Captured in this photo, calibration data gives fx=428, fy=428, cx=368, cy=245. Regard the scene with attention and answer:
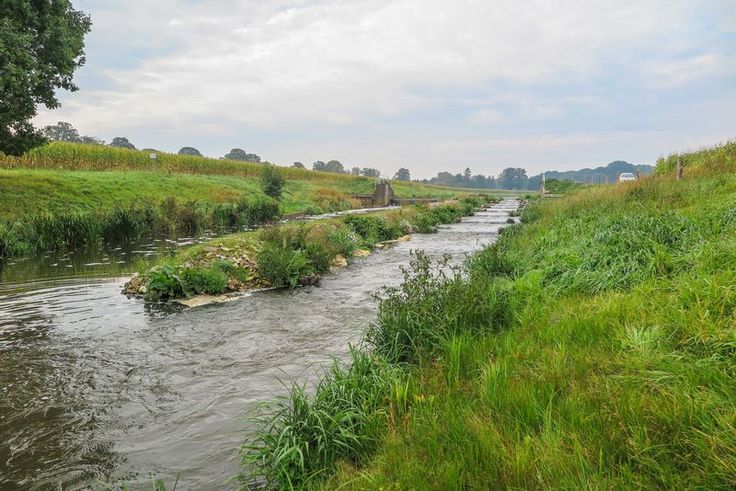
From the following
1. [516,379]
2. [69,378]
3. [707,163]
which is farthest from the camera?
[707,163]

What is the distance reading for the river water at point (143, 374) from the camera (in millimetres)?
4414

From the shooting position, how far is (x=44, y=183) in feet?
90.7

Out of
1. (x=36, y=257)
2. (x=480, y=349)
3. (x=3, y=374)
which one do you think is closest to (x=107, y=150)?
(x=36, y=257)

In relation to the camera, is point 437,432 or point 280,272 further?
point 280,272

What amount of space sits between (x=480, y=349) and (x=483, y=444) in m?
2.26

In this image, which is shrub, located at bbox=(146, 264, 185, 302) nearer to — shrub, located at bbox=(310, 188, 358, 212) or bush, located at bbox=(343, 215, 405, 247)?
bush, located at bbox=(343, 215, 405, 247)

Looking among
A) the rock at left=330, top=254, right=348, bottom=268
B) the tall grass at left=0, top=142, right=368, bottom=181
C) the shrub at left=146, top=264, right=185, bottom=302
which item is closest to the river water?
the shrub at left=146, top=264, right=185, bottom=302

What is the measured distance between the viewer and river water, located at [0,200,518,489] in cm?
441

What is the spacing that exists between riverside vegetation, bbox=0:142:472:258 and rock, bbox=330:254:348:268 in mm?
11892

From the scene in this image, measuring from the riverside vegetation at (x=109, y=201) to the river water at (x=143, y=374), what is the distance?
8.02 metres

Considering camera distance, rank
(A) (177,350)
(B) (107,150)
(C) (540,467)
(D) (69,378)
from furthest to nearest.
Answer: (B) (107,150) → (A) (177,350) → (D) (69,378) → (C) (540,467)

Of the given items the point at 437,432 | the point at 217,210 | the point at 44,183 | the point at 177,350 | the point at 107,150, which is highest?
the point at 107,150

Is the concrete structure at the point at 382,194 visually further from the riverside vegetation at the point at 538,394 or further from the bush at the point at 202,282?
the riverside vegetation at the point at 538,394

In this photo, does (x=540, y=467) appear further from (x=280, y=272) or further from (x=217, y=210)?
(x=217, y=210)
